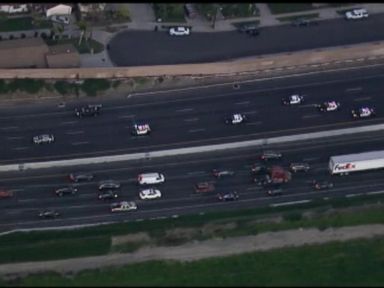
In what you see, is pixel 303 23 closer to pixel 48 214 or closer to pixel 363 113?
pixel 363 113

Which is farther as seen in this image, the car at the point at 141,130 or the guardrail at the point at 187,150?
the car at the point at 141,130

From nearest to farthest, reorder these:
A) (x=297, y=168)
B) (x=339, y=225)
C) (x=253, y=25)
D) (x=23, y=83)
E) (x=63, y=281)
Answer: (x=63, y=281) < (x=339, y=225) < (x=297, y=168) < (x=23, y=83) < (x=253, y=25)

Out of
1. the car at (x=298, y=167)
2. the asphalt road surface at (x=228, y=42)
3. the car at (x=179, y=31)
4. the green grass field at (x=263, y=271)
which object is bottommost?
the green grass field at (x=263, y=271)

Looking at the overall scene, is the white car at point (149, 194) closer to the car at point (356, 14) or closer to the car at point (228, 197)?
the car at point (228, 197)

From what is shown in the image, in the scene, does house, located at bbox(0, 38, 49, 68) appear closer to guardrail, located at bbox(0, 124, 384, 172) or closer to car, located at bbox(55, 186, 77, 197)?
guardrail, located at bbox(0, 124, 384, 172)

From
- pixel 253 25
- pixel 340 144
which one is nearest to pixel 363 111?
pixel 340 144

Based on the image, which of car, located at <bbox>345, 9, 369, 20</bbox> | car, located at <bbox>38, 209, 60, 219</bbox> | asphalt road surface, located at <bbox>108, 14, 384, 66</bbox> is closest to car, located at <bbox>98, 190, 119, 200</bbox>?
car, located at <bbox>38, 209, 60, 219</bbox>

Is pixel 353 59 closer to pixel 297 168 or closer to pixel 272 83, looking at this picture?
pixel 272 83

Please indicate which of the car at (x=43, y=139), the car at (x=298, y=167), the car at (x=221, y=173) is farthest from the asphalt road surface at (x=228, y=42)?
the car at (x=298, y=167)
